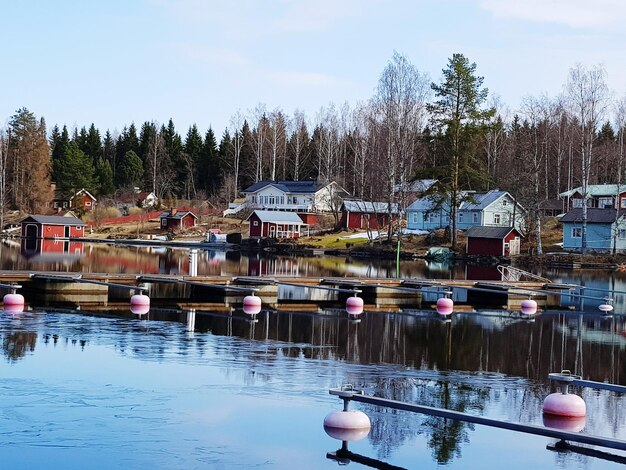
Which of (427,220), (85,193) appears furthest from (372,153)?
(85,193)

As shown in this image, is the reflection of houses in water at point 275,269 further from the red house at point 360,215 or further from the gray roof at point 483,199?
the red house at point 360,215

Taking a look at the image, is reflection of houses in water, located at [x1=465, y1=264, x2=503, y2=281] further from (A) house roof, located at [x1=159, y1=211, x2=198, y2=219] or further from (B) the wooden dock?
(A) house roof, located at [x1=159, y1=211, x2=198, y2=219]

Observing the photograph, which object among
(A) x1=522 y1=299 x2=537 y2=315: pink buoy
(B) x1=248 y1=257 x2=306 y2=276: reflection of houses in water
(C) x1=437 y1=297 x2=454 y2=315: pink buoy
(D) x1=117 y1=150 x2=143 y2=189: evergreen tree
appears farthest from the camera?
(D) x1=117 y1=150 x2=143 y2=189: evergreen tree

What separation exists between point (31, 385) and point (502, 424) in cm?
942

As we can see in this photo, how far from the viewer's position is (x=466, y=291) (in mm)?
42844

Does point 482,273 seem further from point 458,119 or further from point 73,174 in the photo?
point 73,174

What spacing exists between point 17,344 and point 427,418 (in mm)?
11164

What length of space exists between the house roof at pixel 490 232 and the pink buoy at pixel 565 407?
188 feet

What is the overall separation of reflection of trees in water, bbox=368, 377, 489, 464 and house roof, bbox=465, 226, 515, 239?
Answer: 55.0 metres

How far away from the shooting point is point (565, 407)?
54.0 feet

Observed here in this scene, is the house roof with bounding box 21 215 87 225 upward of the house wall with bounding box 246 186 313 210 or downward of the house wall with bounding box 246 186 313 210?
downward

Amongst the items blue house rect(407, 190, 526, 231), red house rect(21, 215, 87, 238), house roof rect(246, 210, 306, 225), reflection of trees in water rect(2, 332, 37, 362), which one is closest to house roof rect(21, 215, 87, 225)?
red house rect(21, 215, 87, 238)

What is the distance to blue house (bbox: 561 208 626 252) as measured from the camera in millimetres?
72750

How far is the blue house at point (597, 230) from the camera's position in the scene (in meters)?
72.8
